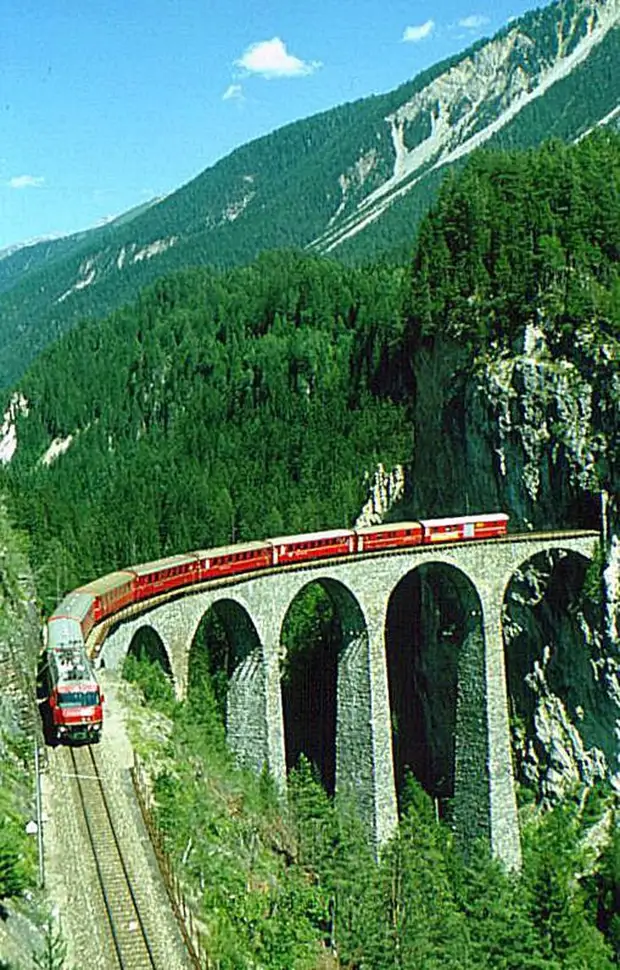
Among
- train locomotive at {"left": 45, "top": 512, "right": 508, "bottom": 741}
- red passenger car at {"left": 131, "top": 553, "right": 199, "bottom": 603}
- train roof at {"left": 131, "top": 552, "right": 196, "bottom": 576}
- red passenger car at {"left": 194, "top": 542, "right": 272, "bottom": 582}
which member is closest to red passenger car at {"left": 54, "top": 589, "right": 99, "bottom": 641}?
train locomotive at {"left": 45, "top": 512, "right": 508, "bottom": 741}

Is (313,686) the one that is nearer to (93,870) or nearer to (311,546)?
(311,546)

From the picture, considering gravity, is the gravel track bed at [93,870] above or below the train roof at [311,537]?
below

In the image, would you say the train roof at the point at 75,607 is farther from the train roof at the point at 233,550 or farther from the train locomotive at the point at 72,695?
the train roof at the point at 233,550

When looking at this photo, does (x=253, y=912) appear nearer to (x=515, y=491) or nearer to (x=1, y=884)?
(x=1, y=884)

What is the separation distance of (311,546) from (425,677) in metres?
20.3

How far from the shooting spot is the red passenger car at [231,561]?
1960 inches

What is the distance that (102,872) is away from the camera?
27.4 m

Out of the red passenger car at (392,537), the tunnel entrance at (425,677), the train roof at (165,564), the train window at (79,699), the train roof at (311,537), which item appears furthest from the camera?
the tunnel entrance at (425,677)

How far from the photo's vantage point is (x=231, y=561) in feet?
165

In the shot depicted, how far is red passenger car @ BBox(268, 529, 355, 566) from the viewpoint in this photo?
169 feet

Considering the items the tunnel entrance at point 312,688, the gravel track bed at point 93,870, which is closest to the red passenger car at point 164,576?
the gravel track bed at point 93,870

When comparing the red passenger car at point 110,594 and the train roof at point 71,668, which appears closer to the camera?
the train roof at point 71,668

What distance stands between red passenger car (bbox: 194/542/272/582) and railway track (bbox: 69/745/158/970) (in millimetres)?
16116

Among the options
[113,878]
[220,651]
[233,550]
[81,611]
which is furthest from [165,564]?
[220,651]
